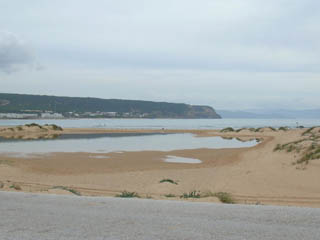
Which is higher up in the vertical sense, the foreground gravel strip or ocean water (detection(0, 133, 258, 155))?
the foreground gravel strip

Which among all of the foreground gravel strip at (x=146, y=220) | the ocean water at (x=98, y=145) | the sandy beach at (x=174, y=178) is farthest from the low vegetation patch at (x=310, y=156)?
the ocean water at (x=98, y=145)

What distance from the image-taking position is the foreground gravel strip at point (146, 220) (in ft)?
18.1

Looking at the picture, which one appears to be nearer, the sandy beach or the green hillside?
the sandy beach

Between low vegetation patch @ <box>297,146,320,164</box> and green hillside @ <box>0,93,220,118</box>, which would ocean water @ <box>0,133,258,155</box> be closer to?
low vegetation patch @ <box>297,146,320,164</box>

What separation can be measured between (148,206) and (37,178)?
1026 centimetres

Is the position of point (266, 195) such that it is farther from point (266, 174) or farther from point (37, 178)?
point (37, 178)

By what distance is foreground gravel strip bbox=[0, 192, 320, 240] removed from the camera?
5.51m

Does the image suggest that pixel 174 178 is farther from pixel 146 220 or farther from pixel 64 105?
pixel 64 105

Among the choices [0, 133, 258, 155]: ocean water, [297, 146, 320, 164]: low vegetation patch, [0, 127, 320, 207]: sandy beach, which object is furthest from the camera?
[0, 133, 258, 155]: ocean water

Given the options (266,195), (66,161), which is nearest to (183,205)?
(266,195)

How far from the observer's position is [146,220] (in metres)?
6.32

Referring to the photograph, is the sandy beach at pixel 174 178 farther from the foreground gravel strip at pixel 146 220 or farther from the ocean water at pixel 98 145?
the ocean water at pixel 98 145

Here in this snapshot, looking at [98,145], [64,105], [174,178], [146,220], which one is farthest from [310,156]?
[64,105]

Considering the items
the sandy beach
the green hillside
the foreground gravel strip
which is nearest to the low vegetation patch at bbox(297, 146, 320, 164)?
the sandy beach
